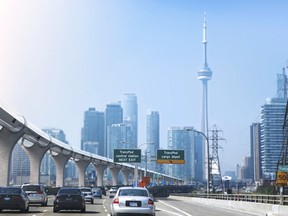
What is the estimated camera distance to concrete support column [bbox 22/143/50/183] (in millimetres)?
92525

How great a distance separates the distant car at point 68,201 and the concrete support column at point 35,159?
6024cm

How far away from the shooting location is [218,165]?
118688mm

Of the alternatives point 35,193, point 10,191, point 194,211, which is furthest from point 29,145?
point 10,191

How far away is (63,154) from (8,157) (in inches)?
1856

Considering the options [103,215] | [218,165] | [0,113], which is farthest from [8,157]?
[218,165]

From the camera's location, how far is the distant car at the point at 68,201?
32.7 m

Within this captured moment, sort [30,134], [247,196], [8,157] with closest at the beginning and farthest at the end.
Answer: [247,196] → [8,157] → [30,134]

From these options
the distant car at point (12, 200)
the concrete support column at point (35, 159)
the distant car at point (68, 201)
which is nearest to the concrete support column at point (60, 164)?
the concrete support column at point (35, 159)

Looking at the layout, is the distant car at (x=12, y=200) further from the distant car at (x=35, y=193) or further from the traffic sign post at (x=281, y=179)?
the traffic sign post at (x=281, y=179)

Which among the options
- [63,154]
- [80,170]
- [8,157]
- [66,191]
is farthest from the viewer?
[80,170]

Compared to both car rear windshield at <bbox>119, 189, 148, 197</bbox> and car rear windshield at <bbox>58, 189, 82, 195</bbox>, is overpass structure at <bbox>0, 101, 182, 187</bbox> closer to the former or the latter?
car rear windshield at <bbox>58, 189, 82, 195</bbox>

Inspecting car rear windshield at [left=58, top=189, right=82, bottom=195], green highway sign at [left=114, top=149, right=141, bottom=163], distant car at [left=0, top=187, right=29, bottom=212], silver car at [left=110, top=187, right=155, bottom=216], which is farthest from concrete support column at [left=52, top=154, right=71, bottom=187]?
silver car at [left=110, top=187, right=155, bottom=216]

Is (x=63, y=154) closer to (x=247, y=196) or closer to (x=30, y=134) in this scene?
(x=30, y=134)

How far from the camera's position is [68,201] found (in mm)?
32875
